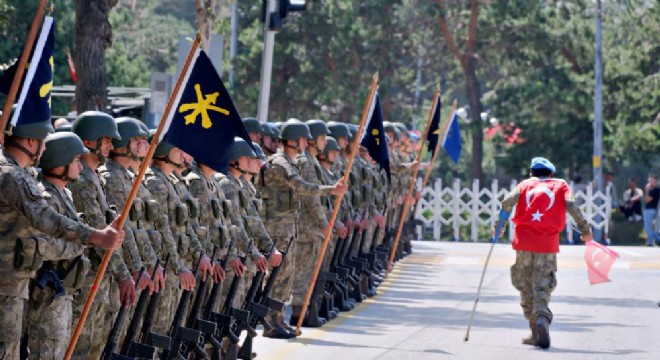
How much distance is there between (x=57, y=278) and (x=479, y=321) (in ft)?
31.0

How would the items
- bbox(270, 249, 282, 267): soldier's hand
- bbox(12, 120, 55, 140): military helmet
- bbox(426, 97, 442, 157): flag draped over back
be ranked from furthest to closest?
bbox(426, 97, 442, 157): flag draped over back, bbox(270, 249, 282, 267): soldier's hand, bbox(12, 120, 55, 140): military helmet

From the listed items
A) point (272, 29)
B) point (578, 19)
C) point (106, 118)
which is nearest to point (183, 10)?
point (578, 19)

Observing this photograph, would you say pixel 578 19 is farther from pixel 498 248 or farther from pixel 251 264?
pixel 251 264

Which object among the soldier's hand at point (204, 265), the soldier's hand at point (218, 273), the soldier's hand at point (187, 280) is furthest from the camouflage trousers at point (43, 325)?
the soldier's hand at point (218, 273)

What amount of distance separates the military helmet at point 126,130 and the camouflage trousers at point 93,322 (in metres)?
1.12

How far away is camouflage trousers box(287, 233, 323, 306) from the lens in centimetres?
1753

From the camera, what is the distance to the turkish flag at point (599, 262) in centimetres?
1772

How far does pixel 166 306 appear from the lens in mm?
12281

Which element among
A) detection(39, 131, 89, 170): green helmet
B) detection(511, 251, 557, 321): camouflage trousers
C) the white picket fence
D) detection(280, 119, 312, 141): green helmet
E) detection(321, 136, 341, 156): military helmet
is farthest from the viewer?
the white picket fence

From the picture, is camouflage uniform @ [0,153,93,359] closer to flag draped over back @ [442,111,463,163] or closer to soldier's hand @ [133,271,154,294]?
soldier's hand @ [133,271,154,294]

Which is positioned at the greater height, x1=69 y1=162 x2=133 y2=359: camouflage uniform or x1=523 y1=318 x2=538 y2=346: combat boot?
x1=69 y1=162 x2=133 y2=359: camouflage uniform

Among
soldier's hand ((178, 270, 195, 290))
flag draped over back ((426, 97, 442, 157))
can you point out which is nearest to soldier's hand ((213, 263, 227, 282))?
soldier's hand ((178, 270, 195, 290))

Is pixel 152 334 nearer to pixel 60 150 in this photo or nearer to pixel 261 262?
pixel 60 150

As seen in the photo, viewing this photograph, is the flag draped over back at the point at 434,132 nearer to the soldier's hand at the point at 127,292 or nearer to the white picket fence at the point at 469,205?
the soldier's hand at the point at 127,292
